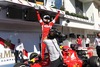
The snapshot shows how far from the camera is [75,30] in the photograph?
66.2ft

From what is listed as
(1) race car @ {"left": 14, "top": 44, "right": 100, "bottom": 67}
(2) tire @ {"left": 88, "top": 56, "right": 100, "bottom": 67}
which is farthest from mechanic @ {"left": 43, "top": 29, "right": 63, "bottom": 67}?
(2) tire @ {"left": 88, "top": 56, "right": 100, "bottom": 67}

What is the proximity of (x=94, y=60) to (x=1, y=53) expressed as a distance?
4675 millimetres

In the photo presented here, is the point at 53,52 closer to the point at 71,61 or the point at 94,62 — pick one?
the point at 71,61

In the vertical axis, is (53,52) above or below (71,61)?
above

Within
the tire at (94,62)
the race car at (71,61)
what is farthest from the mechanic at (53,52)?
the tire at (94,62)

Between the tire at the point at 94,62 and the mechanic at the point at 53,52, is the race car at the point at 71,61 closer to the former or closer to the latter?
the tire at the point at 94,62

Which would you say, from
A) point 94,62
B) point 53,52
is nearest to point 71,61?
point 94,62

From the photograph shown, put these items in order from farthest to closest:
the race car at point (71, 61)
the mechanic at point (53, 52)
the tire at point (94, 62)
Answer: the tire at point (94, 62) < the race car at point (71, 61) < the mechanic at point (53, 52)

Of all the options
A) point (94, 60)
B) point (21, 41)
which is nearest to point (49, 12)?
point (21, 41)

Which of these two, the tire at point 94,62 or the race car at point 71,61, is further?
the tire at point 94,62

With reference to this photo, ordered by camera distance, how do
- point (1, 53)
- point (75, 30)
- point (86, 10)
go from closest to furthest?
1. point (1, 53)
2. point (75, 30)
3. point (86, 10)

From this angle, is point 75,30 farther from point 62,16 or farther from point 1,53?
point 1,53

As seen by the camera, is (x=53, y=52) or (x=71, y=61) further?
(x=71, y=61)

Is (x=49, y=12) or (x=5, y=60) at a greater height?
(x=49, y=12)
